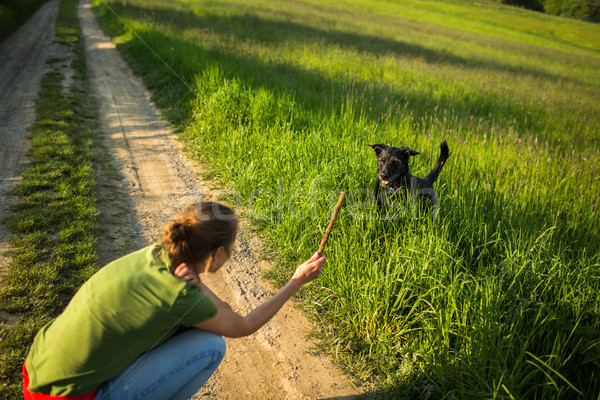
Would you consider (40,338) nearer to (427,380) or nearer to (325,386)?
(325,386)

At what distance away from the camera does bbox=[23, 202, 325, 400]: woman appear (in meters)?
1.67

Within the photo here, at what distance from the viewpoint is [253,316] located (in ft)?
6.84

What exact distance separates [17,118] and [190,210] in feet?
22.0

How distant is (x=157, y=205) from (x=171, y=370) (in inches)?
121

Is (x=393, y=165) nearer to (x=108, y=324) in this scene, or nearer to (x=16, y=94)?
(x=108, y=324)

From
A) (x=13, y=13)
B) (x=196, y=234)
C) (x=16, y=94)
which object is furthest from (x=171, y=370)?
(x=13, y=13)

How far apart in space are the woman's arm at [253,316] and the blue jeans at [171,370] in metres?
0.13

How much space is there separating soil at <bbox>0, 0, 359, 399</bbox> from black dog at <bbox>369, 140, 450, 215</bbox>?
4.78 ft

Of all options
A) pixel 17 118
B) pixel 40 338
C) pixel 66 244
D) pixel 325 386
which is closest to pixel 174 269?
pixel 40 338

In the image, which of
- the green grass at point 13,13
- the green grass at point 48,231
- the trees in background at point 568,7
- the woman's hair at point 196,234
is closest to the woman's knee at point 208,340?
the woman's hair at point 196,234

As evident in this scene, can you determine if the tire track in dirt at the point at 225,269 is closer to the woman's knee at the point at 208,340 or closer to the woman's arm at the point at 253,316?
the woman's knee at the point at 208,340

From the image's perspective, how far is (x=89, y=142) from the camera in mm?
5949

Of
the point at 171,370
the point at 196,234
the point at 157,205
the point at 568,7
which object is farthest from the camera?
the point at 568,7

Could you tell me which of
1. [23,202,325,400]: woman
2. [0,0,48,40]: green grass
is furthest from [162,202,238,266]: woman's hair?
[0,0,48,40]: green grass
